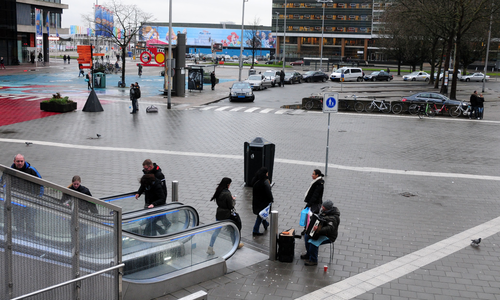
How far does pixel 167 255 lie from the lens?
7.11 m

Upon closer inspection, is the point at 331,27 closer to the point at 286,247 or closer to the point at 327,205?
the point at 327,205

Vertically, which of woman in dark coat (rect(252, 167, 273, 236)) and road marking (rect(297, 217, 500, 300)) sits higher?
woman in dark coat (rect(252, 167, 273, 236))

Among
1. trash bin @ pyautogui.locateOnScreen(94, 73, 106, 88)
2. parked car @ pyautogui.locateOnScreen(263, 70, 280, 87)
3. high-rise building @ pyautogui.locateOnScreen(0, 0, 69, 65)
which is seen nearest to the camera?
trash bin @ pyautogui.locateOnScreen(94, 73, 106, 88)

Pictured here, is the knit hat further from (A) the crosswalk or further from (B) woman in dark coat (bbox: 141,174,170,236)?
(A) the crosswalk

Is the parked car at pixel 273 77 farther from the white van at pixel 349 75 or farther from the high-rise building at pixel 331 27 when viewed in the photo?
the high-rise building at pixel 331 27

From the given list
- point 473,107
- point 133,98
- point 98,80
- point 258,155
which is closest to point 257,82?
point 98,80

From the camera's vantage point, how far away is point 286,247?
27.0 feet

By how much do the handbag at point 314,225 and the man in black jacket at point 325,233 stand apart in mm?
39

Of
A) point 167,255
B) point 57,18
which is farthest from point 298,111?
point 57,18

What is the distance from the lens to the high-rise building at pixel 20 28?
6194cm

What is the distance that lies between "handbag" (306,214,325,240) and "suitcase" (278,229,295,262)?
0.34 metres

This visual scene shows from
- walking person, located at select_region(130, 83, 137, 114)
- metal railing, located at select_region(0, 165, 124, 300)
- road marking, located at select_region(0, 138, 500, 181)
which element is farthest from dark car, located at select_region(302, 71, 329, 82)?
metal railing, located at select_region(0, 165, 124, 300)

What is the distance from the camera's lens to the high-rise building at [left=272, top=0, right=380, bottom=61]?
117 metres

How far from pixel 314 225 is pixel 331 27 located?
384ft
